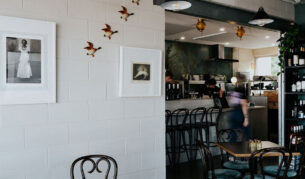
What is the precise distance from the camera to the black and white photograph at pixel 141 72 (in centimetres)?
300

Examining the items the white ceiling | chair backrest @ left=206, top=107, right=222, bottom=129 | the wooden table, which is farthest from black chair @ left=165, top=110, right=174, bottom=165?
the white ceiling

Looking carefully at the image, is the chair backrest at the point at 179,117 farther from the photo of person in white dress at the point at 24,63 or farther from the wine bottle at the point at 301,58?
the photo of person in white dress at the point at 24,63

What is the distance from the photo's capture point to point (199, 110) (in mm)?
5590

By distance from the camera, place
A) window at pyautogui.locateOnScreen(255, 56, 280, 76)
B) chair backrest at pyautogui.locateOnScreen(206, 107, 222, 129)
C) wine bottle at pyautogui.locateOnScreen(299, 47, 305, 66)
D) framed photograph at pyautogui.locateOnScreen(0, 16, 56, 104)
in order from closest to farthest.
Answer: framed photograph at pyautogui.locateOnScreen(0, 16, 56, 104), wine bottle at pyautogui.locateOnScreen(299, 47, 305, 66), chair backrest at pyautogui.locateOnScreen(206, 107, 222, 129), window at pyautogui.locateOnScreen(255, 56, 280, 76)

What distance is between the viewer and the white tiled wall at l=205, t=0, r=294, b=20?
13.4 feet

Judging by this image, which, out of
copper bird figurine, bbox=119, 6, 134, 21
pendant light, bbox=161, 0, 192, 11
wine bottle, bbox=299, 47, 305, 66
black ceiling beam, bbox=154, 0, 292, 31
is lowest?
wine bottle, bbox=299, 47, 305, 66

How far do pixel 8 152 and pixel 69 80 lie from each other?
32.2 inches

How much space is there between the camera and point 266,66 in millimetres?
11812

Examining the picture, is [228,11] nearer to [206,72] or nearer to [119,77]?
[119,77]

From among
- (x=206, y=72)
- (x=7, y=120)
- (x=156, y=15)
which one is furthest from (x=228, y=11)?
(x=206, y=72)

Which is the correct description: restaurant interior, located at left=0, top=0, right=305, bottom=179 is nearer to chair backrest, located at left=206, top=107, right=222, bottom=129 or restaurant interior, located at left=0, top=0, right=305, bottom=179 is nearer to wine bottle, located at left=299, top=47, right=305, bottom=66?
wine bottle, located at left=299, top=47, right=305, bottom=66

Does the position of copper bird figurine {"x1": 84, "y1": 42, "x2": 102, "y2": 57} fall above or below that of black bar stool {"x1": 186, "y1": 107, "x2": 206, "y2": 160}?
above

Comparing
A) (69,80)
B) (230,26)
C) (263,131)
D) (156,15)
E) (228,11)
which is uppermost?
(230,26)

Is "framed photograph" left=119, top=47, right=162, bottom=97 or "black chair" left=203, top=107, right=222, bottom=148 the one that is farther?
"black chair" left=203, top=107, right=222, bottom=148
